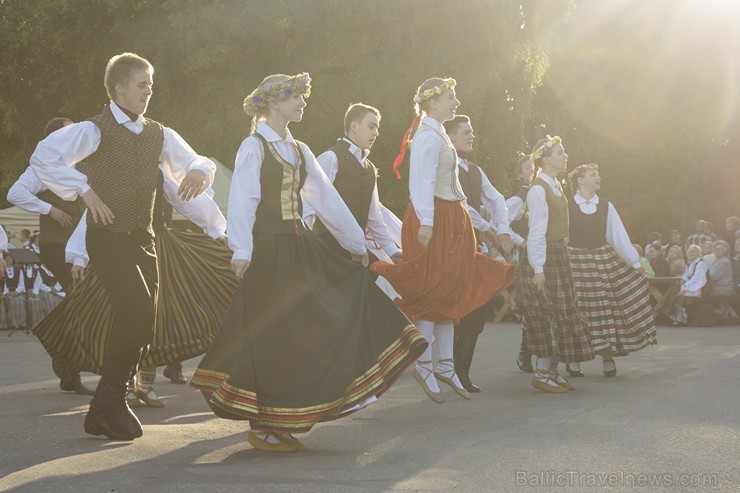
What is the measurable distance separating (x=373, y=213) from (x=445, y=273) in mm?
662

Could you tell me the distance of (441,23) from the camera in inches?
941

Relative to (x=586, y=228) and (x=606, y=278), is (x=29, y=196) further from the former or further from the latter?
(x=606, y=278)

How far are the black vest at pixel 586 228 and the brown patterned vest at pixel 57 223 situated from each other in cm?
418

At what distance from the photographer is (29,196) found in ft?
30.8

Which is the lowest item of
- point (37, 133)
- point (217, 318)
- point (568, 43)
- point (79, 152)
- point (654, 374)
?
point (654, 374)

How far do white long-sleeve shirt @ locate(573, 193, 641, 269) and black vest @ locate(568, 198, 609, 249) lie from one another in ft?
0.15

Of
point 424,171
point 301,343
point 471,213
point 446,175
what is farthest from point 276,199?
point 471,213

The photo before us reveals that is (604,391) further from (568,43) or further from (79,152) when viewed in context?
(568,43)

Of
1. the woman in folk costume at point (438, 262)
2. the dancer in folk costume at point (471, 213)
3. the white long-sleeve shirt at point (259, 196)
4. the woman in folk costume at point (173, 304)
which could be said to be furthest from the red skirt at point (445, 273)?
the white long-sleeve shirt at point (259, 196)

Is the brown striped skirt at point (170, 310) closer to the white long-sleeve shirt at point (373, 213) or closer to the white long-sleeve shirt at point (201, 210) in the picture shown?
the white long-sleeve shirt at point (201, 210)

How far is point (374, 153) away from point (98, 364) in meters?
16.3

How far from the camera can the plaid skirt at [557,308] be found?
380 inches

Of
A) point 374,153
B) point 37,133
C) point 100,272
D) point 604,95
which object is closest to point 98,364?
point 100,272

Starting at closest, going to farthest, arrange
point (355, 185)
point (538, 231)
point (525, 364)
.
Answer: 1. point (355, 185)
2. point (538, 231)
3. point (525, 364)
